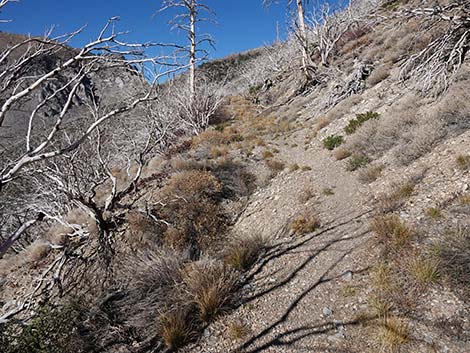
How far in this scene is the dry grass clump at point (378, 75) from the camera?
12.5 metres

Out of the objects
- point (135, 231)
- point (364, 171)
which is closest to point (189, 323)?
point (135, 231)

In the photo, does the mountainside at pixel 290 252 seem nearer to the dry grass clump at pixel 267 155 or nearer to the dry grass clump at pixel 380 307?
the dry grass clump at pixel 380 307

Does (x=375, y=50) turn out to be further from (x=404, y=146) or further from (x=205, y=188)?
(x=205, y=188)

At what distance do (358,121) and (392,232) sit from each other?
21.5 feet

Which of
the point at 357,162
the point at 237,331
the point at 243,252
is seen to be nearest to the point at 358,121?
the point at 357,162

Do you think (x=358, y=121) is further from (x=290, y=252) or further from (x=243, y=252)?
(x=243, y=252)

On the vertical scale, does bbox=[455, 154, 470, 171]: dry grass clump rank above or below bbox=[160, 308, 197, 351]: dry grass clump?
below

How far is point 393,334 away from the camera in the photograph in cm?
304

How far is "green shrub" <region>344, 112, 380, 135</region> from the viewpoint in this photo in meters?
9.85

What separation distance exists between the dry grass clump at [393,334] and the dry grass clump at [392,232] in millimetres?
1156

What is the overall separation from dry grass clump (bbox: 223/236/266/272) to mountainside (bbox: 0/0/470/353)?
0.08ft

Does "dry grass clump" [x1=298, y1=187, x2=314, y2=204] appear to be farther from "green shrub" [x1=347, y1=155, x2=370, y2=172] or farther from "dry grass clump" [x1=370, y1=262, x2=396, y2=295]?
"dry grass clump" [x1=370, y1=262, x2=396, y2=295]

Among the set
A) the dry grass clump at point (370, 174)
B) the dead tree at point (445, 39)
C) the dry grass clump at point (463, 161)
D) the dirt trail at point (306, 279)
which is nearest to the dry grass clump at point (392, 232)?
the dirt trail at point (306, 279)

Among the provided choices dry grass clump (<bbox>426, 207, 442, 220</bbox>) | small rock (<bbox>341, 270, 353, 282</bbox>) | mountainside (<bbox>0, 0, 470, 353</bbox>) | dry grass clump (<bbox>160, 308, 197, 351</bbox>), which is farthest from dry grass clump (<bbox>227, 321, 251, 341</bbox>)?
dry grass clump (<bbox>426, 207, 442, 220</bbox>)
